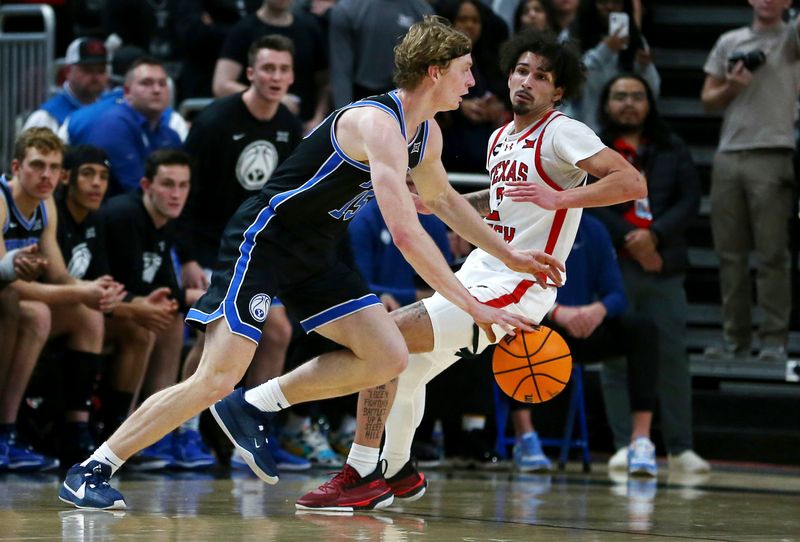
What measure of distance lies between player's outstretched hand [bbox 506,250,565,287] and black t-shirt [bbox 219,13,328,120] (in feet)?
17.0

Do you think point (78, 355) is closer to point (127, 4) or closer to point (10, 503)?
point (10, 503)

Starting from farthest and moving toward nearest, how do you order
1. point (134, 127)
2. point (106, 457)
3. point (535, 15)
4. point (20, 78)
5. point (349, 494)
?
point (20, 78) → point (535, 15) → point (134, 127) → point (349, 494) → point (106, 457)

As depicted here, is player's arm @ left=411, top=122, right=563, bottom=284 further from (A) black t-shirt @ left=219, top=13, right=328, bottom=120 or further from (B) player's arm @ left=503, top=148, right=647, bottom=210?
(A) black t-shirt @ left=219, top=13, right=328, bottom=120

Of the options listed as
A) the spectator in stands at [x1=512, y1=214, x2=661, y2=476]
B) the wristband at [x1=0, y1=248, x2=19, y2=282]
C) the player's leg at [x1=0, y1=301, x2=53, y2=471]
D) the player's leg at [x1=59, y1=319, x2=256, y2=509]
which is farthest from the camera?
the spectator in stands at [x1=512, y1=214, x2=661, y2=476]

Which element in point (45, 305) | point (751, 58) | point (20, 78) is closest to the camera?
point (45, 305)

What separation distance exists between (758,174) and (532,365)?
4.76 meters

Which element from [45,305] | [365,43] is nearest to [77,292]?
[45,305]

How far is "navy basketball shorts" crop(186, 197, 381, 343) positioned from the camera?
18.9 feet

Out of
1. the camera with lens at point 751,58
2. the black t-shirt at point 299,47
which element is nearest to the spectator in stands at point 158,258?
the black t-shirt at point 299,47

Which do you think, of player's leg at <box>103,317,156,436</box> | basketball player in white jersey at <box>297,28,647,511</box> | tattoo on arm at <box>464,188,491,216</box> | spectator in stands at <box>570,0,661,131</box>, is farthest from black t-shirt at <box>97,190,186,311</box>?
spectator in stands at <box>570,0,661,131</box>

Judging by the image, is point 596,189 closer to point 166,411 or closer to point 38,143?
point 166,411

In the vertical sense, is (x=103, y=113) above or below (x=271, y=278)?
above

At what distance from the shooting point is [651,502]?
7.04m

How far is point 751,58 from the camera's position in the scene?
1042cm
